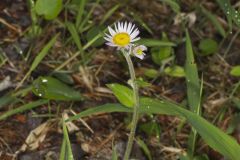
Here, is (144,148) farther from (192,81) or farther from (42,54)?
(42,54)

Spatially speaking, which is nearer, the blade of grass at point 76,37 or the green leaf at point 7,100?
the green leaf at point 7,100

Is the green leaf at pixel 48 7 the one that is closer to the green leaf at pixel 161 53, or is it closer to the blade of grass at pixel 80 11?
the blade of grass at pixel 80 11

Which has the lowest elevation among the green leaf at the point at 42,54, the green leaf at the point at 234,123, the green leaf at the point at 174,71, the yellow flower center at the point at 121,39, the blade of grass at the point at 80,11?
the green leaf at the point at 234,123

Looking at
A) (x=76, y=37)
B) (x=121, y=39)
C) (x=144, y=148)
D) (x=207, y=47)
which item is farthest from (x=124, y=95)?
(x=207, y=47)

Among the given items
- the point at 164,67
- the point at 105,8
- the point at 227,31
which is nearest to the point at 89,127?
the point at 164,67

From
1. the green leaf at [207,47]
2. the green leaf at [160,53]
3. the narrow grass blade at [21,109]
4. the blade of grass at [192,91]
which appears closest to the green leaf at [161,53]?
the green leaf at [160,53]

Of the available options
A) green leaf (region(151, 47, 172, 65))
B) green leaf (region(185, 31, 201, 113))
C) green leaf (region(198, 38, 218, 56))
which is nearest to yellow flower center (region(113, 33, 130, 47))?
green leaf (region(185, 31, 201, 113))
